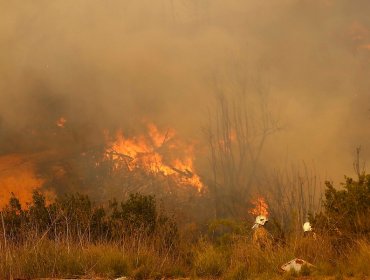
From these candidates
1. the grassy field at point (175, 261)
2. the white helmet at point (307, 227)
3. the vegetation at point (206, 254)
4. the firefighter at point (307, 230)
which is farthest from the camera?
the white helmet at point (307, 227)

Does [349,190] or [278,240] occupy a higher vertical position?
[349,190]

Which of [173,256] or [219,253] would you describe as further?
[173,256]

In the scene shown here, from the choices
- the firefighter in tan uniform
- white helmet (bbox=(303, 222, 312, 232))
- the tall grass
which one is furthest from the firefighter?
the firefighter in tan uniform

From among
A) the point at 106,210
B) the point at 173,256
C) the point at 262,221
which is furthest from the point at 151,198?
the point at 173,256

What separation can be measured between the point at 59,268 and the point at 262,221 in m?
7.71

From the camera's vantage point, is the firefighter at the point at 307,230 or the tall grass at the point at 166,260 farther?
the firefighter at the point at 307,230

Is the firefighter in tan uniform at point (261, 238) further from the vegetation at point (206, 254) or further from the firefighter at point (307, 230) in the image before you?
the firefighter at point (307, 230)

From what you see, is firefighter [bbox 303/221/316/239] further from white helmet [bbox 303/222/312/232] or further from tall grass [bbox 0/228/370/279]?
tall grass [bbox 0/228/370/279]

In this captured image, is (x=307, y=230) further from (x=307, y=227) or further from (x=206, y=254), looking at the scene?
(x=206, y=254)

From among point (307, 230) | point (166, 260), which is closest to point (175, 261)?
point (166, 260)

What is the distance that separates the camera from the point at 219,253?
11016mm

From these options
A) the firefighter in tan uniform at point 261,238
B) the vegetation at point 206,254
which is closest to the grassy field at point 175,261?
the vegetation at point 206,254

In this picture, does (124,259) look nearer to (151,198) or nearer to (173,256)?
(173,256)

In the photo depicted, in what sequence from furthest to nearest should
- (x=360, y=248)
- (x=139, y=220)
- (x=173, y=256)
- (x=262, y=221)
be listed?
1. (x=139, y=220)
2. (x=262, y=221)
3. (x=173, y=256)
4. (x=360, y=248)
